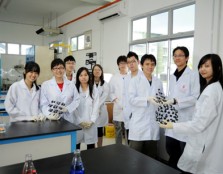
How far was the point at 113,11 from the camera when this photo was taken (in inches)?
172

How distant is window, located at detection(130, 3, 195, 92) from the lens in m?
3.15

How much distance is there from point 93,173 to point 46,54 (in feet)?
19.4

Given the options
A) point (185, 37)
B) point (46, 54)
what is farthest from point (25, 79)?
point (46, 54)

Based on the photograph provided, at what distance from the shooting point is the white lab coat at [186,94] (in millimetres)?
2137

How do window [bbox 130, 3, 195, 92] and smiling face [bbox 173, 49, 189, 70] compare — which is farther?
window [bbox 130, 3, 195, 92]

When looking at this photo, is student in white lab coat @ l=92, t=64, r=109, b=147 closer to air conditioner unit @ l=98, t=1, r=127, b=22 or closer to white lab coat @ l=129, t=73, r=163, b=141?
white lab coat @ l=129, t=73, r=163, b=141

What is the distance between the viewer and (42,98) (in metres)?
2.29

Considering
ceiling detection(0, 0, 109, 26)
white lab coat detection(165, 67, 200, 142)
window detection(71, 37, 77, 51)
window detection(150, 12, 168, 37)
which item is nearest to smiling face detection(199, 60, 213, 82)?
white lab coat detection(165, 67, 200, 142)

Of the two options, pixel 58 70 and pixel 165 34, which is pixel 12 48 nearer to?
pixel 165 34

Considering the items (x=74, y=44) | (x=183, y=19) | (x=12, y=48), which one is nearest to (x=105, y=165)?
(x=183, y=19)

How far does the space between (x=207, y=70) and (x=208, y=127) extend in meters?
0.45

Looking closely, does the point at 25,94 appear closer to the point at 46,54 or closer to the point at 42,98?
the point at 42,98

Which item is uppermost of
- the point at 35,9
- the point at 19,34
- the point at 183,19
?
the point at 35,9

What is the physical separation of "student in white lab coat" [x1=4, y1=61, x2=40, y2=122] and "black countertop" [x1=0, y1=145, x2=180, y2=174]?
1074mm
